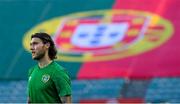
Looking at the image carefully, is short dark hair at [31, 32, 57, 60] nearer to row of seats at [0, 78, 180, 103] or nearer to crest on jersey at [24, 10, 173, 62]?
row of seats at [0, 78, 180, 103]

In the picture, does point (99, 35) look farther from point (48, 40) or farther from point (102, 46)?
point (48, 40)

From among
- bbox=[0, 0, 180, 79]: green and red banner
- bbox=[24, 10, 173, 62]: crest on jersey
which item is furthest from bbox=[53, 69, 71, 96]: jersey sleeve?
bbox=[24, 10, 173, 62]: crest on jersey

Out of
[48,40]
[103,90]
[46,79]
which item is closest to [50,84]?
[46,79]

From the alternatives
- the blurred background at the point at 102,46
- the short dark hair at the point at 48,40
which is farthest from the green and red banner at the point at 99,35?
the short dark hair at the point at 48,40

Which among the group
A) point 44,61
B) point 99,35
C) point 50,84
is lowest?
point 50,84

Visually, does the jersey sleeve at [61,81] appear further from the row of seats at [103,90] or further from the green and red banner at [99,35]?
the green and red banner at [99,35]

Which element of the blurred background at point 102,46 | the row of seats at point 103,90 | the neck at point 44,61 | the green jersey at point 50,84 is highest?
the blurred background at point 102,46

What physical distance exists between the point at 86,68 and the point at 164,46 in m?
1.15

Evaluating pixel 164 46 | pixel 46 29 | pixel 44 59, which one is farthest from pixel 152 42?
pixel 44 59

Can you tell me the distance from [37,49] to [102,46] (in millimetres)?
4993

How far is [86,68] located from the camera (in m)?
7.42

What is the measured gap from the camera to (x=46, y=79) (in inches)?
117

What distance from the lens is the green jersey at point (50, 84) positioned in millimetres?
2957

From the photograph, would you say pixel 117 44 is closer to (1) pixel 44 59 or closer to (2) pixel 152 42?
(2) pixel 152 42
